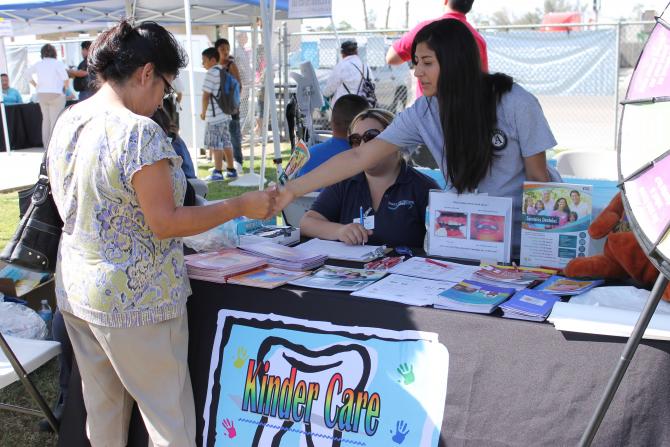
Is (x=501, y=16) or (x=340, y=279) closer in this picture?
(x=340, y=279)

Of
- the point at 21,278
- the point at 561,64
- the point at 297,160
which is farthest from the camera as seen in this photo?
the point at 561,64

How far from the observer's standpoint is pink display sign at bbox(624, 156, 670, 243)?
3.89 feet

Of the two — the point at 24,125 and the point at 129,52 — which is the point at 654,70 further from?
the point at 24,125

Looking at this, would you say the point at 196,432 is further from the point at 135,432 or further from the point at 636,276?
the point at 636,276

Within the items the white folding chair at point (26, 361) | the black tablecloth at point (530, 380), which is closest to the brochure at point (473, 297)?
the black tablecloth at point (530, 380)

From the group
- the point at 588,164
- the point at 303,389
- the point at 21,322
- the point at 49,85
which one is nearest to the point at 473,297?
the point at 303,389

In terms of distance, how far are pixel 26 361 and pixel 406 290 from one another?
1.35 metres

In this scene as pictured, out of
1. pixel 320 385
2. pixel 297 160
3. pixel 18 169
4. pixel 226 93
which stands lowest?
pixel 18 169

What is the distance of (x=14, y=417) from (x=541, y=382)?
241cm

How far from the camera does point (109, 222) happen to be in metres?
1.76

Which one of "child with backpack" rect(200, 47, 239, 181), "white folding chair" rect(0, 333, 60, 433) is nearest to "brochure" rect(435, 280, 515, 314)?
"white folding chair" rect(0, 333, 60, 433)

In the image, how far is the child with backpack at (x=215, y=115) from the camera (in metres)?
8.31

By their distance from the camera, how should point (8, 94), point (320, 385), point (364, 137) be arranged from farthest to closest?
point (8, 94) < point (364, 137) < point (320, 385)

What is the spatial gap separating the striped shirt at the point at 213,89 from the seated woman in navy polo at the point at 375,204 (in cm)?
570
